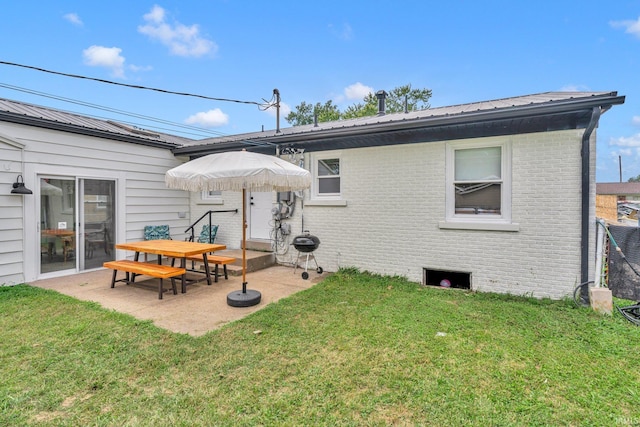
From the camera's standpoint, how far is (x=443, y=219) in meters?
5.93

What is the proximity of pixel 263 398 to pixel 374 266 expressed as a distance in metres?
4.38

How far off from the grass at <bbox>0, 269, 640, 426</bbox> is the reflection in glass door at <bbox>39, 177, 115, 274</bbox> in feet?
7.07

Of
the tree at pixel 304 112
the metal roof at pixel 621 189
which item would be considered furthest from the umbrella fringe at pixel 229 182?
the metal roof at pixel 621 189

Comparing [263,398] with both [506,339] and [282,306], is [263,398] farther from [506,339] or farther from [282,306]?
[506,339]

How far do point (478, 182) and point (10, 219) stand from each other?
863cm

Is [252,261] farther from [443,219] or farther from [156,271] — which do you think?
[443,219]

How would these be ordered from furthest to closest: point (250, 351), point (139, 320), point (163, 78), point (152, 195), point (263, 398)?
point (163, 78), point (152, 195), point (139, 320), point (250, 351), point (263, 398)

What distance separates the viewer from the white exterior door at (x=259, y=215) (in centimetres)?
827

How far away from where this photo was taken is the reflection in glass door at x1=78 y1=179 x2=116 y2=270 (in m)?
7.05

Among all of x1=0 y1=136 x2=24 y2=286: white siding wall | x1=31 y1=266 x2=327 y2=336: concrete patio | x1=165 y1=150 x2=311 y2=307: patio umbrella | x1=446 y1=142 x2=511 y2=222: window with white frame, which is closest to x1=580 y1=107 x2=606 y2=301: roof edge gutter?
x1=446 y1=142 x2=511 y2=222: window with white frame

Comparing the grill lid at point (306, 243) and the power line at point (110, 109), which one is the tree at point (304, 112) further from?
the grill lid at point (306, 243)

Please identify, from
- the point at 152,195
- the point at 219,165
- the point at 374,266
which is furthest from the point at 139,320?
the point at 152,195

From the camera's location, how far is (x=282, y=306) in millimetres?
4758

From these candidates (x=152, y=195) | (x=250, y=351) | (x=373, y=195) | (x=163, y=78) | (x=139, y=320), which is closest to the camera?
(x=250, y=351)
